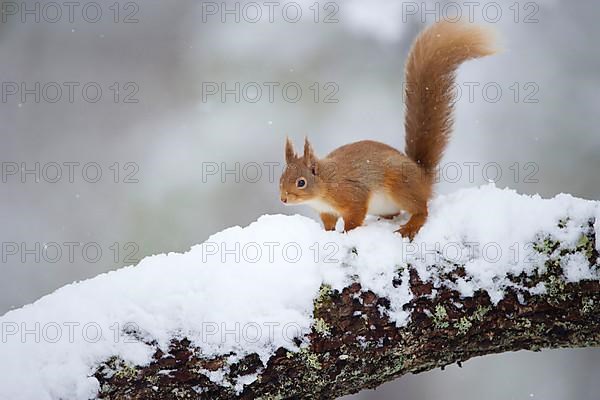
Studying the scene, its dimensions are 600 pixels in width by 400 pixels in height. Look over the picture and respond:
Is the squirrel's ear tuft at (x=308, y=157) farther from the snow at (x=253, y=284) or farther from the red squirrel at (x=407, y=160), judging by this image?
the snow at (x=253, y=284)

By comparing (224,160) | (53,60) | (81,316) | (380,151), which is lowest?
(81,316)

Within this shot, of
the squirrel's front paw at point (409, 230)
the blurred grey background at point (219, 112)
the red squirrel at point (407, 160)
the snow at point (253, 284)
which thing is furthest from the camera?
the blurred grey background at point (219, 112)

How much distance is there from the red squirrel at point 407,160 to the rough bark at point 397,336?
0.86 feet

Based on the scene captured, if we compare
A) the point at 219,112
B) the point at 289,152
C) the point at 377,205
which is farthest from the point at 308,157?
the point at 219,112

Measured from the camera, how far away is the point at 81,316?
1402 mm

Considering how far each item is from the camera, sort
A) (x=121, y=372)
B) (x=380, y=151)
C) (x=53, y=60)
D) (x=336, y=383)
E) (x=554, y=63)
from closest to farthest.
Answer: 1. (x=121, y=372)
2. (x=336, y=383)
3. (x=380, y=151)
4. (x=554, y=63)
5. (x=53, y=60)

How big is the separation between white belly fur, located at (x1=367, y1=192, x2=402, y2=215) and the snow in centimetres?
17

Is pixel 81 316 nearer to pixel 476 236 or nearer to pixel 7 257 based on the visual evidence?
pixel 476 236

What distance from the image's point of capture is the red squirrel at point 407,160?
1.80m

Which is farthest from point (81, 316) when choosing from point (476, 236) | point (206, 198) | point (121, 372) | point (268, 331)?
point (206, 198)

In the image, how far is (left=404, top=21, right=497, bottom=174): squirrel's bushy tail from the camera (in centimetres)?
188

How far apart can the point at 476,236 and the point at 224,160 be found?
1768 mm

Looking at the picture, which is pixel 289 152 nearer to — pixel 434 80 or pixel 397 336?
pixel 434 80

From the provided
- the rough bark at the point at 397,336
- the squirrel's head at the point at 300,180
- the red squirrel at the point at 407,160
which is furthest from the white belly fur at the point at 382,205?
the rough bark at the point at 397,336
